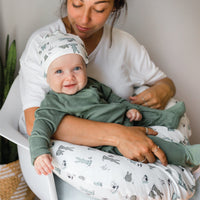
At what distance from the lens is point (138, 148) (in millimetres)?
1271

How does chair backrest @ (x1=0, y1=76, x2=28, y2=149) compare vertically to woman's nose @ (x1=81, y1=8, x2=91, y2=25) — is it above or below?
below

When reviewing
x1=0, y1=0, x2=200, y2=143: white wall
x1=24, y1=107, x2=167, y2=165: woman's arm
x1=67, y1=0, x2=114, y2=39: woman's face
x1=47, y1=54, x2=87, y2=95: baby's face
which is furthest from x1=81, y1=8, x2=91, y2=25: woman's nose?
x1=0, y1=0, x2=200, y2=143: white wall

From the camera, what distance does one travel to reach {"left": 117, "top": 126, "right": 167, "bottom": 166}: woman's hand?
1270mm

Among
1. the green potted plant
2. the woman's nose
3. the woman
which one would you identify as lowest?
the green potted plant

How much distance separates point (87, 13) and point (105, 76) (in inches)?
16.3

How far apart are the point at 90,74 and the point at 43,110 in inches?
17.1

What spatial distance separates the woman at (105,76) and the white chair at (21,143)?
0.10m

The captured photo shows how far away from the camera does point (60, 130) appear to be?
1.31 metres

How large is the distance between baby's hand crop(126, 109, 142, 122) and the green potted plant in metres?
0.81

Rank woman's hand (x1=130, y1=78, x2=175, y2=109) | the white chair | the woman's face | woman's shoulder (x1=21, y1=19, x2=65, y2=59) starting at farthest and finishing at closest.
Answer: woman's hand (x1=130, y1=78, x2=175, y2=109)
woman's shoulder (x1=21, y1=19, x2=65, y2=59)
the woman's face
the white chair

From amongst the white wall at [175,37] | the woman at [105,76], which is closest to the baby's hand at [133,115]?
the woman at [105,76]

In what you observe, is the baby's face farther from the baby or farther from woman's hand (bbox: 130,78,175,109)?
woman's hand (bbox: 130,78,175,109)

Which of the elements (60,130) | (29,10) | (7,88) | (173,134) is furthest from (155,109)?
(29,10)

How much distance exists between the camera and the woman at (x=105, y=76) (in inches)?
51.1
